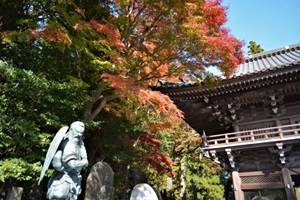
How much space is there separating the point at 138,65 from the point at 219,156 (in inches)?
153

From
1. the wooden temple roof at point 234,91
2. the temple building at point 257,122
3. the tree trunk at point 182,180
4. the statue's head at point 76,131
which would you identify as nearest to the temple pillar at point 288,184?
the temple building at point 257,122

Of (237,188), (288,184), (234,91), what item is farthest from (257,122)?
(237,188)

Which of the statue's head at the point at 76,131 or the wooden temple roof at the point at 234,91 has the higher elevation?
the wooden temple roof at the point at 234,91

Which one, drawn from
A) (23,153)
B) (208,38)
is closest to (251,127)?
(208,38)

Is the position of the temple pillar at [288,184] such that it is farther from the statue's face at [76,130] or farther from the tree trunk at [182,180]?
the tree trunk at [182,180]

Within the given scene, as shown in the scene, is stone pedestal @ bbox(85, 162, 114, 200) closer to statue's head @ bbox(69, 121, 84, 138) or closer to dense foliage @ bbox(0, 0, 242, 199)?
dense foliage @ bbox(0, 0, 242, 199)

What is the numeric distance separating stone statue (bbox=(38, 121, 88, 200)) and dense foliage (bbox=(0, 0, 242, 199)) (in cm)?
238

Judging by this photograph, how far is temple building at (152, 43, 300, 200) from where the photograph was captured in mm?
6344

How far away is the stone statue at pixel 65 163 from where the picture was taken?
3.19 metres

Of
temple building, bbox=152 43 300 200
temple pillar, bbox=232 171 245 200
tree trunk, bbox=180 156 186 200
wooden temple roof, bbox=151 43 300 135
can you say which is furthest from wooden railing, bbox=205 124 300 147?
tree trunk, bbox=180 156 186 200

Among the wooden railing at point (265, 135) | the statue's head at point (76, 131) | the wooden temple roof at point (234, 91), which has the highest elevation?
the wooden temple roof at point (234, 91)

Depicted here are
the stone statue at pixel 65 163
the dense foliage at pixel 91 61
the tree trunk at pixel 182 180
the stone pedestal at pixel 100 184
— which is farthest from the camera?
the tree trunk at pixel 182 180

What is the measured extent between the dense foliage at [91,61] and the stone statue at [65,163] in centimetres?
238

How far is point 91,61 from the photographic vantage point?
6211mm
